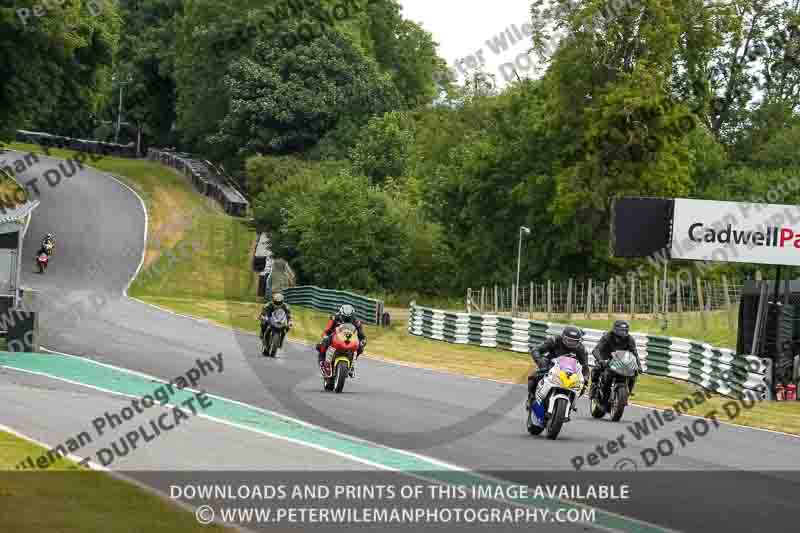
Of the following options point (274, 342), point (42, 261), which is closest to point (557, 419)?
point (274, 342)

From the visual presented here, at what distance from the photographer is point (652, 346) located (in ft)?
105

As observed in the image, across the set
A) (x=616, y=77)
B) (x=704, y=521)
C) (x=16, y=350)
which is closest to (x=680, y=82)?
(x=616, y=77)

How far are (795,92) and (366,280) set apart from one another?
1469 inches

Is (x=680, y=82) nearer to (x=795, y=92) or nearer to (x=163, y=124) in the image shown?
(x=795, y=92)

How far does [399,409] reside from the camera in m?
20.0

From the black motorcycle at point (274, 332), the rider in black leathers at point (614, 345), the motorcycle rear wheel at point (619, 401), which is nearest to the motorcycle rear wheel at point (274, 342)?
the black motorcycle at point (274, 332)

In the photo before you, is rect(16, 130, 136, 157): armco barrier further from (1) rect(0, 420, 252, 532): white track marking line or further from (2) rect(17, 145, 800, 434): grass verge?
(1) rect(0, 420, 252, 532): white track marking line

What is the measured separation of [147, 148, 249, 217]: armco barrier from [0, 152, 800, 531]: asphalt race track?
38.6 metres

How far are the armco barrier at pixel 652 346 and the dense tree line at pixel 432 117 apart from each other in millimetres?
15395

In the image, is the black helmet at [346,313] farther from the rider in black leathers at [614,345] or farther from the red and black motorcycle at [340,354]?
the rider in black leathers at [614,345]

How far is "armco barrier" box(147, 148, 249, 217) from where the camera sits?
2928 inches

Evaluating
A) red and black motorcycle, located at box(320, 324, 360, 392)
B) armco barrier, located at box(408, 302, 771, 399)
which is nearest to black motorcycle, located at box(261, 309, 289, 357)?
red and black motorcycle, located at box(320, 324, 360, 392)

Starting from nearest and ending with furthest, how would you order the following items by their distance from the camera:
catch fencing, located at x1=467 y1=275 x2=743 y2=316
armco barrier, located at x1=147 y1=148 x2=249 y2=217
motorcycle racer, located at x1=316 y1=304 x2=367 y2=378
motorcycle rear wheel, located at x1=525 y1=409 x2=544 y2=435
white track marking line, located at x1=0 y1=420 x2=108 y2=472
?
white track marking line, located at x1=0 y1=420 x2=108 y2=472 < motorcycle rear wheel, located at x1=525 y1=409 x2=544 y2=435 < motorcycle racer, located at x1=316 y1=304 x2=367 y2=378 < catch fencing, located at x1=467 y1=275 x2=743 y2=316 < armco barrier, located at x1=147 y1=148 x2=249 y2=217

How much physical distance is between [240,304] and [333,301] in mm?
3518
